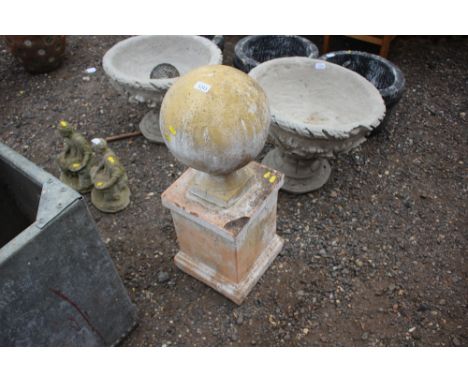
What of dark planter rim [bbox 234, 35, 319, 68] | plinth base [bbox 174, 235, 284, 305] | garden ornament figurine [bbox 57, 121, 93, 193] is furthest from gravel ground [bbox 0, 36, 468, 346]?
dark planter rim [bbox 234, 35, 319, 68]

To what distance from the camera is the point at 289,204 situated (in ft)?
11.2

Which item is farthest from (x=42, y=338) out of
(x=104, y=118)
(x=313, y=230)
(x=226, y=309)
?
(x=104, y=118)

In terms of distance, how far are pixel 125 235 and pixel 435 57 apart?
14.6ft

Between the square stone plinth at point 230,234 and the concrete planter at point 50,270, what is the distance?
571 mm

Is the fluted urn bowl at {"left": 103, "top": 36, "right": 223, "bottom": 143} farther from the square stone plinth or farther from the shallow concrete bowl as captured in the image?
the square stone plinth

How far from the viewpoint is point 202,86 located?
1879 mm

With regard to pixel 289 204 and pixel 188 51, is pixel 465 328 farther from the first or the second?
pixel 188 51

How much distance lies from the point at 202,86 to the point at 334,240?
1.81 metres

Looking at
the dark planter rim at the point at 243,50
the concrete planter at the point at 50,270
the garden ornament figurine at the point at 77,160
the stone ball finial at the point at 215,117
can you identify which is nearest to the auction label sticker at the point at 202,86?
the stone ball finial at the point at 215,117

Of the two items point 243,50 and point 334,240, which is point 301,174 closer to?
point 334,240

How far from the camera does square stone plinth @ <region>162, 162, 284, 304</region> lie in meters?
2.34

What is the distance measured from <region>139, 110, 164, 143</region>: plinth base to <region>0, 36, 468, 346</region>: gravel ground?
82mm

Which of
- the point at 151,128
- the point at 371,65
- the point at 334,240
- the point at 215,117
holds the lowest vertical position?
the point at 334,240

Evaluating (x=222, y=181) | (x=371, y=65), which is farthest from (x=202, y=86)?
(x=371, y=65)
